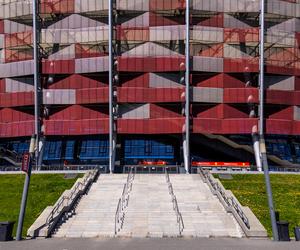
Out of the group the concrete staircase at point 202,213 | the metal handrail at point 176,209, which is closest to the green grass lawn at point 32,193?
the metal handrail at point 176,209

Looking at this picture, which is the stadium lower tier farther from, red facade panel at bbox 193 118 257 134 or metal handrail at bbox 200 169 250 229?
metal handrail at bbox 200 169 250 229

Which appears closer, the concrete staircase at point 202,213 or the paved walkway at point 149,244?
the paved walkway at point 149,244

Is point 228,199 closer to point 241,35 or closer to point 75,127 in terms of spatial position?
point 75,127

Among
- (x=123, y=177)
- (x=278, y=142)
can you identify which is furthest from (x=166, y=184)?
(x=278, y=142)

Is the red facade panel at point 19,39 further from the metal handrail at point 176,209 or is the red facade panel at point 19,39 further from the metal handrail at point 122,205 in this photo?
the metal handrail at point 176,209

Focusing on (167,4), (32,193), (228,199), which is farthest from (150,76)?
(228,199)

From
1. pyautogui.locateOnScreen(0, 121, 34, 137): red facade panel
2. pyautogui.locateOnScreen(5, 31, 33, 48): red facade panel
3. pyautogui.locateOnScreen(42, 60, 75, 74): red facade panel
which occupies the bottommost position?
pyautogui.locateOnScreen(0, 121, 34, 137): red facade panel

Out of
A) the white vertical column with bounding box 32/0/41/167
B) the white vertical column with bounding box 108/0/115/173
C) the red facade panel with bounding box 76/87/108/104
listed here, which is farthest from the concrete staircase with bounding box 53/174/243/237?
the white vertical column with bounding box 32/0/41/167
